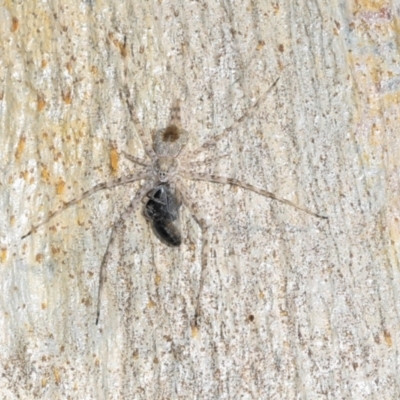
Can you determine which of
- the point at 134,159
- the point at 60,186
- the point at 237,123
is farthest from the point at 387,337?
the point at 60,186

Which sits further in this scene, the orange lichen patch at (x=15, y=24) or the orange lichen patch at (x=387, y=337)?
the orange lichen patch at (x=15, y=24)

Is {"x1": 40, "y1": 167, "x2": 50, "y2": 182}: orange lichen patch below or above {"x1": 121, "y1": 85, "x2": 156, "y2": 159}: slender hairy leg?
below

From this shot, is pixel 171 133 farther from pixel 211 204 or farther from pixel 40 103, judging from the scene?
pixel 40 103

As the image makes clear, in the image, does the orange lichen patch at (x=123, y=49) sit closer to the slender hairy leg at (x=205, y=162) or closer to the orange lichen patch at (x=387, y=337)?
the slender hairy leg at (x=205, y=162)

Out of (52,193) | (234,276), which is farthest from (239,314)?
(52,193)

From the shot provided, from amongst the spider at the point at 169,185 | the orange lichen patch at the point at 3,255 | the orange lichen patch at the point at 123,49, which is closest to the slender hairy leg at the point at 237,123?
the spider at the point at 169,185

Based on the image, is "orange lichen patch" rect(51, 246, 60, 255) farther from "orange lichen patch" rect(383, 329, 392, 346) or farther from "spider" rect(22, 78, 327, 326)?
"orange lichen patch" rect(383, 329, 392, 346)

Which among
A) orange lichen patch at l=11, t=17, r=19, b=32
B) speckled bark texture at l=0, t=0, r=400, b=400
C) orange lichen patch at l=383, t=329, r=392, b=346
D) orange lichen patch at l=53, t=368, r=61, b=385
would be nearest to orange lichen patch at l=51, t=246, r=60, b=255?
speckled bark texture at l=0, t=0, r=400, b=400

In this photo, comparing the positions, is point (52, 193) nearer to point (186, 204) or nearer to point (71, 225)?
point (71, 225)
